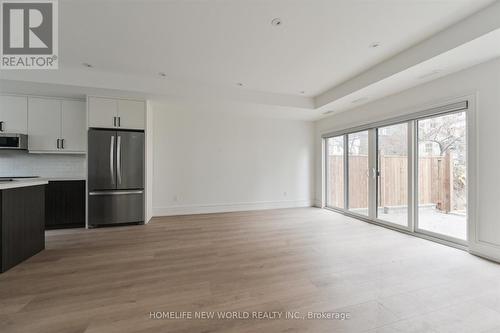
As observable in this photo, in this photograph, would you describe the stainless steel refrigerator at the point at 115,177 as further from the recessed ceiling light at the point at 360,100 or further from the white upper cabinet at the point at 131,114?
the recessed ceiling light at the point at 360,100

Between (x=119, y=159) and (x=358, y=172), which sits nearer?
(x=119, y=159)

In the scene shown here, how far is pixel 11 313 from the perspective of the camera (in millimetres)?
1533

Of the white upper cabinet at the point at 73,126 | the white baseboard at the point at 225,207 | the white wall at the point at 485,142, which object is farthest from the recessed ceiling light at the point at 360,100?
the white upper cabinet at the point at 73,126

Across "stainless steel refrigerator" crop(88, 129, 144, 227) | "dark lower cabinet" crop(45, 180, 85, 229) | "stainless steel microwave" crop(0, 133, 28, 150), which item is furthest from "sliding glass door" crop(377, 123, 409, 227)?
"stainless steel microwave" crop(0, 133, 28, 150)

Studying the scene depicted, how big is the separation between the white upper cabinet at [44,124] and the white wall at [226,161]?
5.70ft

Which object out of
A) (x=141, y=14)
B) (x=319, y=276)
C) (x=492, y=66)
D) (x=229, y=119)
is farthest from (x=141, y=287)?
(x=492, y=66)

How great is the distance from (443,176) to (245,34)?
371 cm

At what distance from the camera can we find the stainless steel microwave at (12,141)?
3.42 meters

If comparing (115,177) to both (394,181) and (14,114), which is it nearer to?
(14,114)

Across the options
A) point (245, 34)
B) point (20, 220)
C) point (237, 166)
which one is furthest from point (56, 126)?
point (245, 34)

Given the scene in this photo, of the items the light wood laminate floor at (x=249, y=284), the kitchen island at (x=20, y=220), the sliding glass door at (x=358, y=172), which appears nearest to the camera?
the light wood laminate floor at (x=249, y=284)

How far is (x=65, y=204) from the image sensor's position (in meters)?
3.73

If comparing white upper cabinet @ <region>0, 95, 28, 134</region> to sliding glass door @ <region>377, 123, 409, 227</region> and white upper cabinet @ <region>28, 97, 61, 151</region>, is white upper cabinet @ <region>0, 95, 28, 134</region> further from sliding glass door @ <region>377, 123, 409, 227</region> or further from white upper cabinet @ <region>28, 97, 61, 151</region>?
sliding glass door @ <region>377, 123, 409, 227</region>

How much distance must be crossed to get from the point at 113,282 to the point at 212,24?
2974mm
